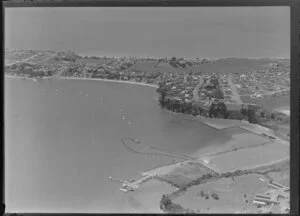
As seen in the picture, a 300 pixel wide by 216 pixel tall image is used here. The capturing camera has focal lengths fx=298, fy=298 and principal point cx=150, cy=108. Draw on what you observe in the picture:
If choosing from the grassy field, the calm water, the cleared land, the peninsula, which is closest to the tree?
the peninsula

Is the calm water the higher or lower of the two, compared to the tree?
lower

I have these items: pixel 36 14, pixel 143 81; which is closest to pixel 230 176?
pixel 143 81

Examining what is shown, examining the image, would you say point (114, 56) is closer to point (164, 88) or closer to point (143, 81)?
point (143, 81)

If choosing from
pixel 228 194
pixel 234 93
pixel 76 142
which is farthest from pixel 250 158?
pixel 76 142

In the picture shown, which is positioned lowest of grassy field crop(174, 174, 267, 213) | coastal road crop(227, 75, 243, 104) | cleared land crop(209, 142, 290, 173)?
grassy field crop(174, 174, 267, 213)

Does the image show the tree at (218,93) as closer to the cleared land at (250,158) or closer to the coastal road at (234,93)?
the coastal road at (234,93)

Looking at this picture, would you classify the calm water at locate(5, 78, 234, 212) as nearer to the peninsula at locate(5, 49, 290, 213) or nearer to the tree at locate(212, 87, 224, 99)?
the peninsula at locate(5, 49, 290, 213)

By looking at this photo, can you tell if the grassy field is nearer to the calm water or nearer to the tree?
the calm water

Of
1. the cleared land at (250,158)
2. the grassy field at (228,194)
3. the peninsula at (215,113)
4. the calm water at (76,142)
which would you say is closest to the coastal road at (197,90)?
the peninsula at (215,113)

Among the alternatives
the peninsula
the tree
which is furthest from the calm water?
the tree
